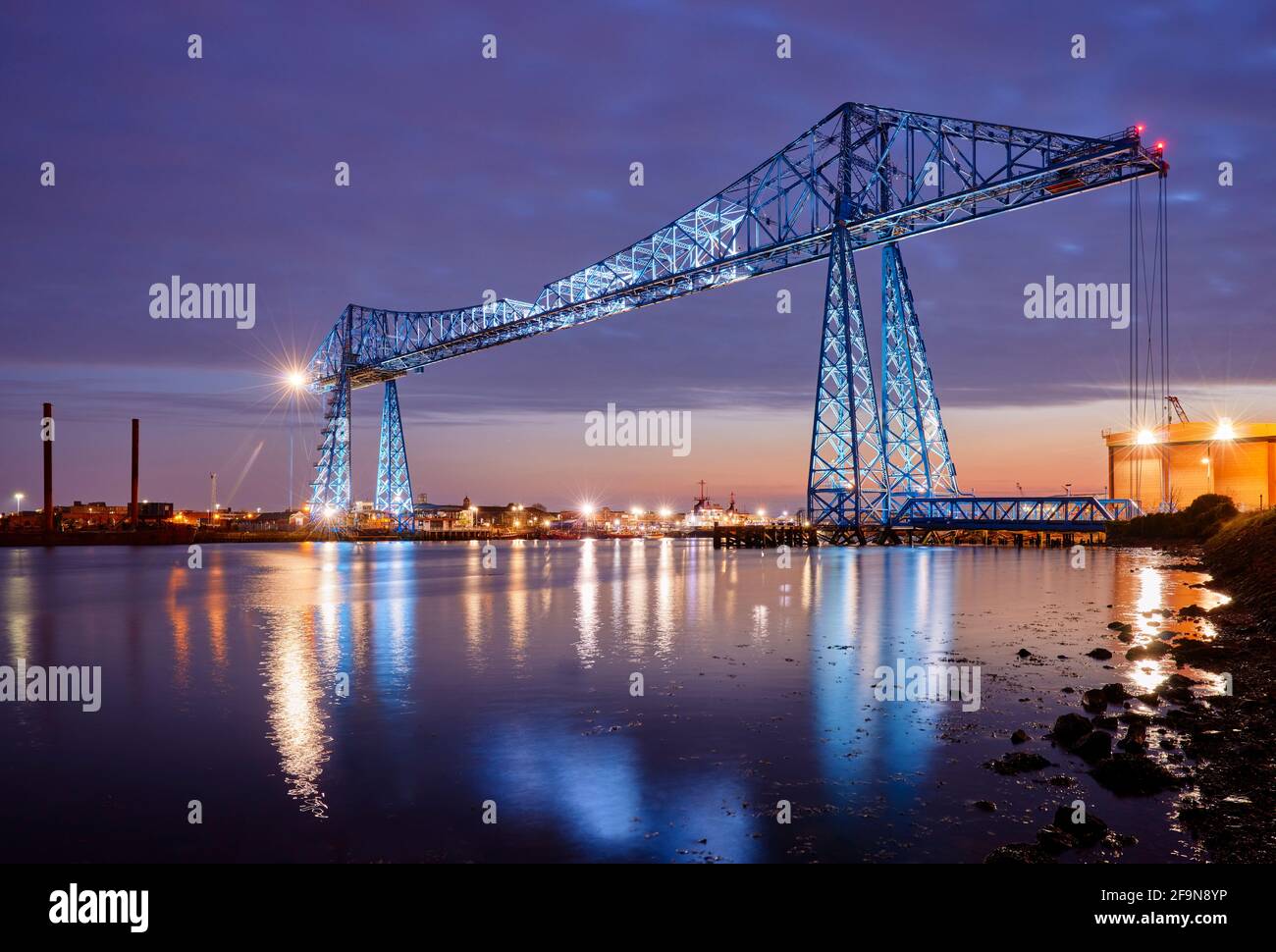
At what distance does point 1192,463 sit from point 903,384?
963 inches

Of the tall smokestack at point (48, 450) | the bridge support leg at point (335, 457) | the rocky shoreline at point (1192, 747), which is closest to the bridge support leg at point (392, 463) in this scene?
the bridge support leg at point (335, 457)

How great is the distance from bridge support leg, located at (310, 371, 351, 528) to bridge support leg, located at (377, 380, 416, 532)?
127 inches

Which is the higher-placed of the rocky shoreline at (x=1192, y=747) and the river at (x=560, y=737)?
the rocky shoreline at (x=1192, y=747)

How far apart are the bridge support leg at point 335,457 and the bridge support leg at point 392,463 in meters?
3.23

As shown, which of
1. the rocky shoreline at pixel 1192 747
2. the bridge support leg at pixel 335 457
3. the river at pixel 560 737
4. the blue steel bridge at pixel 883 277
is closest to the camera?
the rocky shoreline at pixel 1192 747

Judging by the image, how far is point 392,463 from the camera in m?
78.4

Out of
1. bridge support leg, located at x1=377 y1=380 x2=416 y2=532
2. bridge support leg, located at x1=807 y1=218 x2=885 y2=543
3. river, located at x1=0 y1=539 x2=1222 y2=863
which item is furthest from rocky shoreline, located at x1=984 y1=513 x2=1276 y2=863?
bridge support leg, located at x1=377 y1=380 x2=416 y2=532

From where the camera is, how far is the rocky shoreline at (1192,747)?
213 inches

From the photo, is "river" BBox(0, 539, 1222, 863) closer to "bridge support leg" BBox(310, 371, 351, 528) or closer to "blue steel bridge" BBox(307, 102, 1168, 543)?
"blue steel bridge" BBox(307, 102, 1168, 543)

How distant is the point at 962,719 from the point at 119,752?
890 cm

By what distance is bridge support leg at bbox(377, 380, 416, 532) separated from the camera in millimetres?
77375

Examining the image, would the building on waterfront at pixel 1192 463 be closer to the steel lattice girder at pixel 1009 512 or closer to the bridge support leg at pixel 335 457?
the steel lattice girder at pixel 1009 512

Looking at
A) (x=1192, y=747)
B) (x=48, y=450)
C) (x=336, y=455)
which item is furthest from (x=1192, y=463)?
(x=48, y=450)
